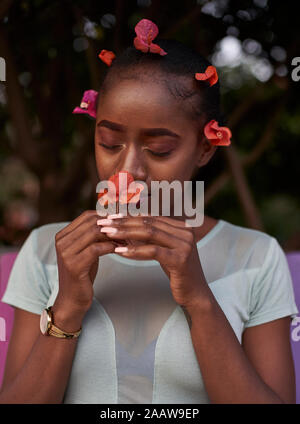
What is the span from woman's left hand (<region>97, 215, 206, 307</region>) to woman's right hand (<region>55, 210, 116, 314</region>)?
0.05 meters

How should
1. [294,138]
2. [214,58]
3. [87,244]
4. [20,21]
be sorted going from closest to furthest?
1. [87,244]
2. [20,21]
3. [214,58]
4. [294,138]

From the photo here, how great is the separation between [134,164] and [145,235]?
10.8 inches

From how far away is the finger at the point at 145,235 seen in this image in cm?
132

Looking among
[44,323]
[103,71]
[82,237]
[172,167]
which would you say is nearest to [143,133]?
[172,167]

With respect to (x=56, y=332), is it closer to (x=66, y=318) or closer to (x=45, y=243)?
(x=66, y=318)

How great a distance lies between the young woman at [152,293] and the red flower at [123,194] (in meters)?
0.03

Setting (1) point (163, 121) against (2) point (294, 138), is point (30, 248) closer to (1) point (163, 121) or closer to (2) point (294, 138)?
(1) point (163, 121)

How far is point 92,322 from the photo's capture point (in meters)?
1.63

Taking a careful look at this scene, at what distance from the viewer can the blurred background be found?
2963mm

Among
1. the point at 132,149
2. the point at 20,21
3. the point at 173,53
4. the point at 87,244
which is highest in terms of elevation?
the point at 20,21

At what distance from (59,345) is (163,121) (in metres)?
0.78

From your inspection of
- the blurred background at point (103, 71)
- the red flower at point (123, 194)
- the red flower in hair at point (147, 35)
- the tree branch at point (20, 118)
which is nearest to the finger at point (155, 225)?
the red flower at point (123, 194)

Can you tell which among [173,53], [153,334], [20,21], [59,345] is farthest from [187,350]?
[20,21]

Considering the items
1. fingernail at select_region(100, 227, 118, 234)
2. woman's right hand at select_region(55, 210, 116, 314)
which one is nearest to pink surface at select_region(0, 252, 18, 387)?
woman's right hand at select_region(55, 210, 116, 314)
